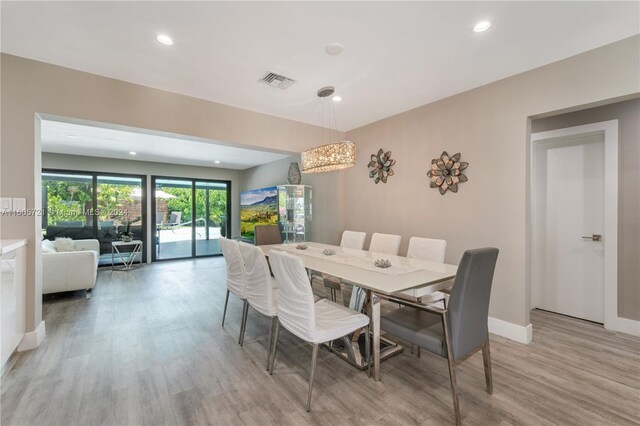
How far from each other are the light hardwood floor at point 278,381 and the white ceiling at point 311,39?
2.69 meters

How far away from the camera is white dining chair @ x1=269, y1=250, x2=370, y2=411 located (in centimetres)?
186

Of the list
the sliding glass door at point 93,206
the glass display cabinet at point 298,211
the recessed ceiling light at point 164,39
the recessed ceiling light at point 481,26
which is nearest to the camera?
the recessed ceiling light at point 481,26

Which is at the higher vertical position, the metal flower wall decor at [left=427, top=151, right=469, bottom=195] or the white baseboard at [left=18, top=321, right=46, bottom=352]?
the metal flower wall decor at [left=427, top=151, right=469, bottom=195]

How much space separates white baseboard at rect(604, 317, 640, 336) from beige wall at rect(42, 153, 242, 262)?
7.84 metres

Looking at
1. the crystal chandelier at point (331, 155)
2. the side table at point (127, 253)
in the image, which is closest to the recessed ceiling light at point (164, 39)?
the crystal chandelier at point (331, 155)

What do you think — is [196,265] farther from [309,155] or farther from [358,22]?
[358,22]

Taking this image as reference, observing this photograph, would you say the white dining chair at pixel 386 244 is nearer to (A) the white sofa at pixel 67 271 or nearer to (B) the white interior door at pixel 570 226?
(B) the white interior door at pixel 570 226

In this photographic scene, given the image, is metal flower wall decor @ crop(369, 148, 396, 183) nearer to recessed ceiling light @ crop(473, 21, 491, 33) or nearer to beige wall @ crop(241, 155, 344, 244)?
beige wall @ crop(241, 155, 344, 244)

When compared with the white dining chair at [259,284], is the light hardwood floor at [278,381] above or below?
below

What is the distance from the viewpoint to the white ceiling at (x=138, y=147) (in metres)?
4.41

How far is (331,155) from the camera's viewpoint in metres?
3.08

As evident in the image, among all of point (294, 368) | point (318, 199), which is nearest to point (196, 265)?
point (318, 199)

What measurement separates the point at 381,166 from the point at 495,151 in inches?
60.6

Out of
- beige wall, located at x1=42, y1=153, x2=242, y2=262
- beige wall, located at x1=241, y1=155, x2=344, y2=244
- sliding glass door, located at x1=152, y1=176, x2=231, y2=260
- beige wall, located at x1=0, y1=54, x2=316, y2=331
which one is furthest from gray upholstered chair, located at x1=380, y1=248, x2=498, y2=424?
beige wall, located at x1=42, y1=153, x2=242, y2=262
